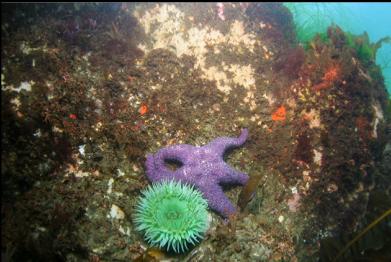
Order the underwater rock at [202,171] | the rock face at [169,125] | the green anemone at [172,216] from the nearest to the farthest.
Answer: the green anemone at [172,216] → the rock face at [169,125] → the underwater rock at [202,171]

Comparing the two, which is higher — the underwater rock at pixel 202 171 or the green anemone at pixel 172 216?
the underwater rock at pixel 202 171

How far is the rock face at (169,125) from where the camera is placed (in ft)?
14.0

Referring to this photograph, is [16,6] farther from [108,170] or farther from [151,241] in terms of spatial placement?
[151,241]

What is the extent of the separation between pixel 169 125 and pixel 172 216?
182 cm

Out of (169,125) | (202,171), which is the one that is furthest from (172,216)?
(169,125)

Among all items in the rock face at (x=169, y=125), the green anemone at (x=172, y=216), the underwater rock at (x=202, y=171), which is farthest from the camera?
the underwater rock at (x=202, y=171)

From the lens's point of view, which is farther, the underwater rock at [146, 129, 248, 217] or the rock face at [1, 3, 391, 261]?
the underwater rock at [146, 129, 248, 217]

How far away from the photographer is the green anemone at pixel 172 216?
4078 mm

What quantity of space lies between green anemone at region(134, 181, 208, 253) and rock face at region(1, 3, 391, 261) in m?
0.28

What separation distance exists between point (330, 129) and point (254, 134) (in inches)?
55.3

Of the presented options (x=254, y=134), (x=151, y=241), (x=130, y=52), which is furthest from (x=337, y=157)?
(x=130, y=52)

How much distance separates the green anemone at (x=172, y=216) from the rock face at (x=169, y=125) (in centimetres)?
28

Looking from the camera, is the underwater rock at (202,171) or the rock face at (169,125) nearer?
the rock face at (169,125)

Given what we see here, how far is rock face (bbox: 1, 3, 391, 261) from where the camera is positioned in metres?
4.25
